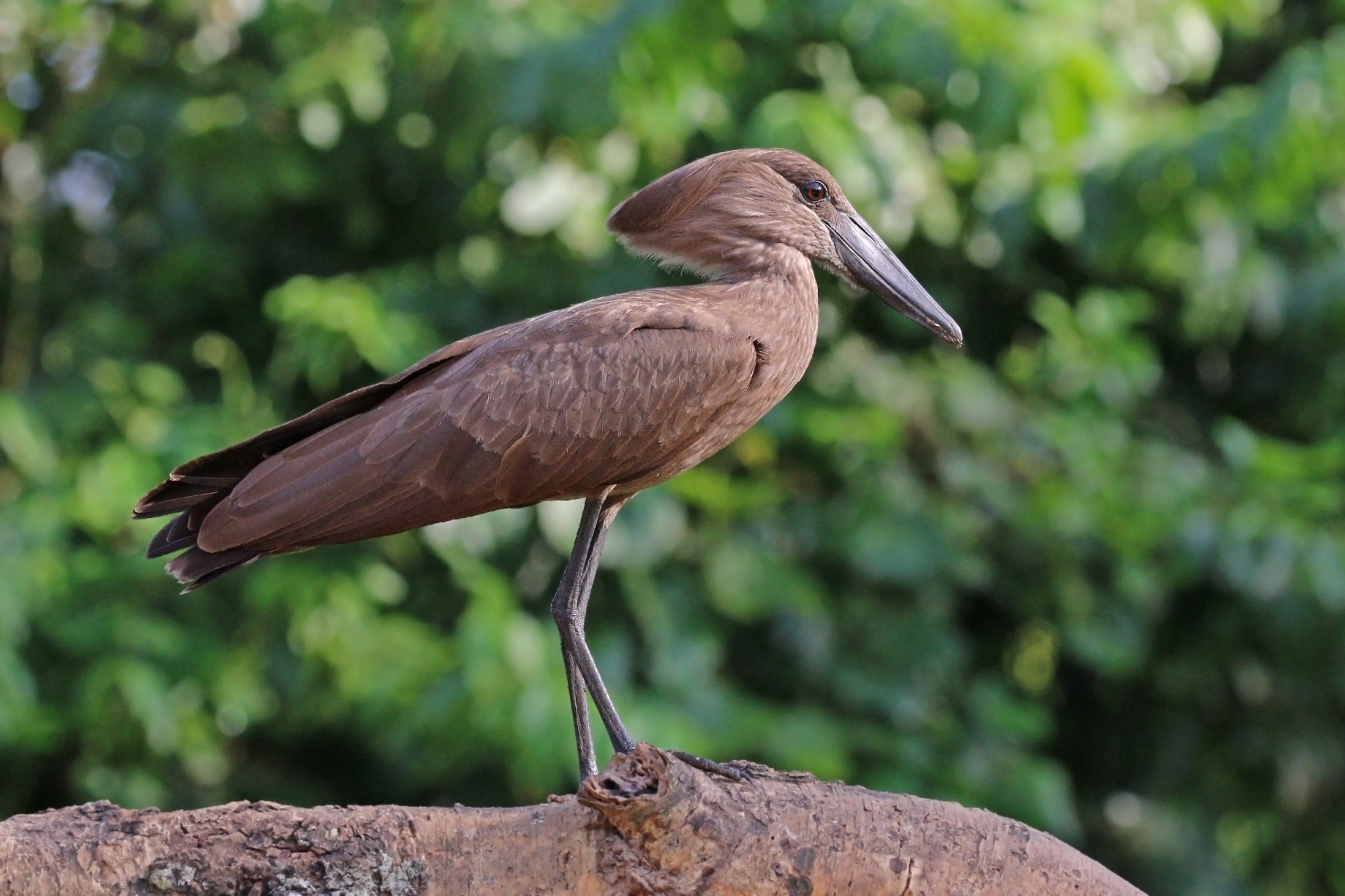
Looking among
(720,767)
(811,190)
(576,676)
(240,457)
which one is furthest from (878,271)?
(240,457)

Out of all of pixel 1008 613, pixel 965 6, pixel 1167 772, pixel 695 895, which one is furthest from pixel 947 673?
pixel 695 895

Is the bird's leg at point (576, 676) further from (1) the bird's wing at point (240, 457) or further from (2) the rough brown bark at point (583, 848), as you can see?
(2) the rough brown bark at point (583, 848)

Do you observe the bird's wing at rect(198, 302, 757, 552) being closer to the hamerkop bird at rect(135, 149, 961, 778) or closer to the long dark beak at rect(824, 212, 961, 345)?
the hamerkop bird at rect(135, 149, 961, 778)

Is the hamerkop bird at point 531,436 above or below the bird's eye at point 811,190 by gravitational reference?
below

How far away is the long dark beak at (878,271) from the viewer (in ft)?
12.5

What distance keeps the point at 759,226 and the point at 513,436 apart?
0.80m

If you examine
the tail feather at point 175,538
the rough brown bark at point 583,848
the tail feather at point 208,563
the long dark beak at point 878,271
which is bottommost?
the rough brown bark at point 583,848

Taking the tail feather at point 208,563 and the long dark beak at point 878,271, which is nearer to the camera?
the tail feather at point 208,563

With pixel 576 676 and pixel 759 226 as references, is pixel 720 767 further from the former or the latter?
pixel 759 226

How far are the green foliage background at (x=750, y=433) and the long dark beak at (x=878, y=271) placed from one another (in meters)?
1.15

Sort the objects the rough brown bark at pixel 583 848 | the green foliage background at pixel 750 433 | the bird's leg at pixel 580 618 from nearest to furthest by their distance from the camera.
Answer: the rough brown bark at pixel 583 848, the bird's leg at pixel 580 618, the green foliage background at pixel 750 433

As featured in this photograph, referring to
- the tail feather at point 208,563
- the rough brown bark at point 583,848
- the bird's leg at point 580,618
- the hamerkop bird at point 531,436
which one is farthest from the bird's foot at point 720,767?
the tail feather at point 208,563

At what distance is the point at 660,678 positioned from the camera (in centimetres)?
518

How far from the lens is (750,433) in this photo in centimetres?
570
